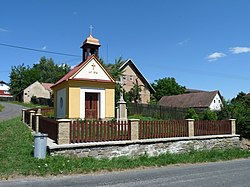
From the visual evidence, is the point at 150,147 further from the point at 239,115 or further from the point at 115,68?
the point at 115,68

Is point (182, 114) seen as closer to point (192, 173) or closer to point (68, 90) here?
point (68, 90)

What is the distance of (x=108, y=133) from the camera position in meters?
11.7

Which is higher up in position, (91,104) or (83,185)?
(91,104)

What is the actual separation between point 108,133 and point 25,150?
11.0 feet

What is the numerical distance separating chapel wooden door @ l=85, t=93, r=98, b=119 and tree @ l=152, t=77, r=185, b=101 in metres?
47.9

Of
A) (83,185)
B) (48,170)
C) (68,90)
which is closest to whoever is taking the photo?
(83,185)

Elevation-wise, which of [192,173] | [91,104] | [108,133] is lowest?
[192,173]

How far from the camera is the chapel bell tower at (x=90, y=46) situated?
22047 millimetres

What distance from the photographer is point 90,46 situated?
22.2 meters

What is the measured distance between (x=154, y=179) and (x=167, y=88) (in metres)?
62.3

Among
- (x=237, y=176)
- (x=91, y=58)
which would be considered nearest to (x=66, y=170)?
(x=237, y=176)

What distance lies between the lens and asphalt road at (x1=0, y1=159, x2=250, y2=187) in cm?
704

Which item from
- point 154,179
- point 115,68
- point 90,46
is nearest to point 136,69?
point 115,68

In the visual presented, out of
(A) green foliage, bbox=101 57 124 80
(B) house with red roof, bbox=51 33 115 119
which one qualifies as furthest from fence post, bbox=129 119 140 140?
(A) green foliage, bbox=101 57 124 80
